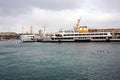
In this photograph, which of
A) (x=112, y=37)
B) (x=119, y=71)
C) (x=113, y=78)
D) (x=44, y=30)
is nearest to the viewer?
(x=113, y=78)

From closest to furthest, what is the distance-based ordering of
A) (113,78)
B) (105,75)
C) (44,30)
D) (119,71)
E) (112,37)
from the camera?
(113,78) < (105,75) < (119,71) < (112,37) < (44,30)

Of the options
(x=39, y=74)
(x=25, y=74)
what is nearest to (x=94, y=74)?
(x=39, y=74)

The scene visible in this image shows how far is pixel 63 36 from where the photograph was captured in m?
124

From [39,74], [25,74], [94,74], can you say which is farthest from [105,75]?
[25,74]

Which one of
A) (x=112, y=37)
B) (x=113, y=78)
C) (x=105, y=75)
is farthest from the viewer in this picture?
(x=112, y=37)

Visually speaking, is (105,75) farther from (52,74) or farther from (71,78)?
(52,74)

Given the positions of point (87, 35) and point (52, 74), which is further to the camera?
point (87, 35)

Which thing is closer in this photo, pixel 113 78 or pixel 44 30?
pixel 113 78

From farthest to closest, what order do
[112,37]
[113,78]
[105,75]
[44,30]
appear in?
[44,30] < [112,37] < [105,75] < [113,78]

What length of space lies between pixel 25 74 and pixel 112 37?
315 feet

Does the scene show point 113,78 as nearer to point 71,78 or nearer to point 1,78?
point 71,78

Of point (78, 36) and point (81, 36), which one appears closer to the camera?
point (81, 36)

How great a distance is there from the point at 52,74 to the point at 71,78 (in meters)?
3.57

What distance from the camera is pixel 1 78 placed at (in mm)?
26875
